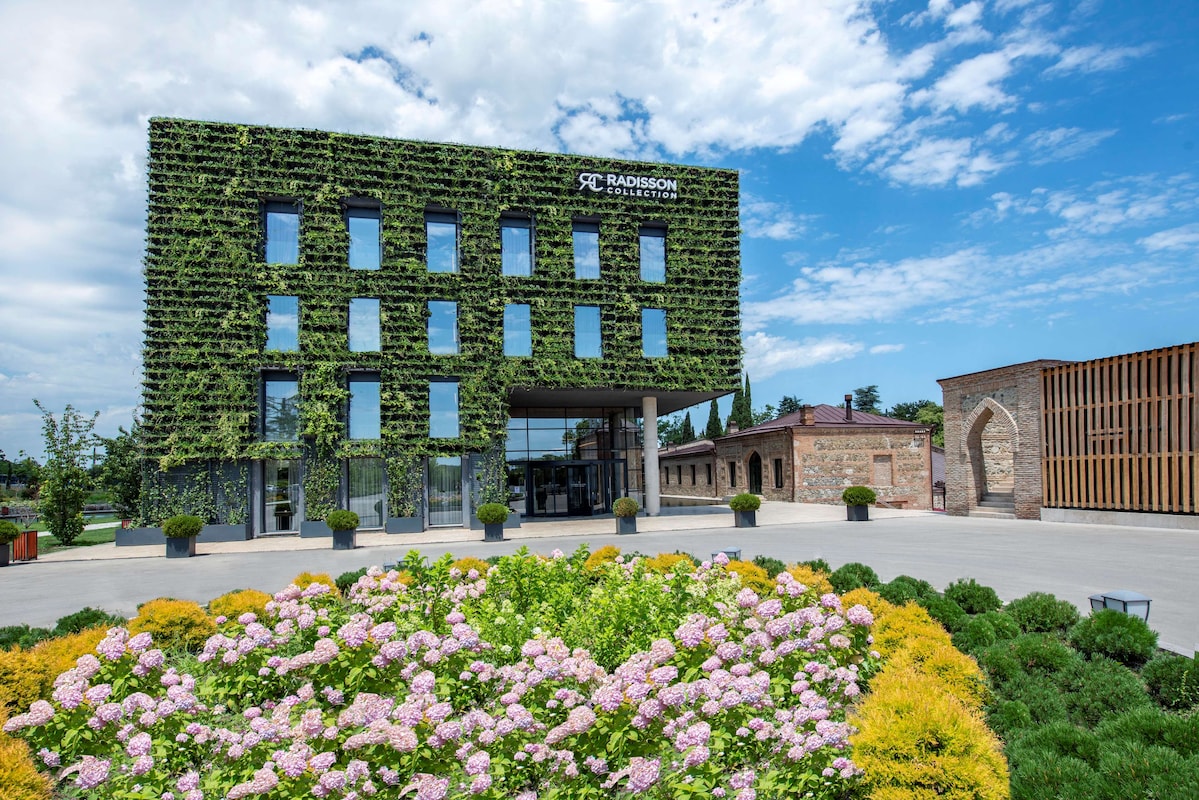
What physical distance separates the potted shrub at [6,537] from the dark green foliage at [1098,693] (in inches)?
885

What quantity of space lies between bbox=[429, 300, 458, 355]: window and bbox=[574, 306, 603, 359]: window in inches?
177

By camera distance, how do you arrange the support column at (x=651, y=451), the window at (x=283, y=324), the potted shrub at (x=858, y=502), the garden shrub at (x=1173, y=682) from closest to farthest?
the garden shrub at (x=1173, y=682), the window at (x=283, y=324), the potted shrub at (x=858, y=502), the support column at (x=651, y=451)

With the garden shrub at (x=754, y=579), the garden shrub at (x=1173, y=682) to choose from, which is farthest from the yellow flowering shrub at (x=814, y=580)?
the garden shrub at (x=1173, y=682)

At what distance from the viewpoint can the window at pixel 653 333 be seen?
83.4ft

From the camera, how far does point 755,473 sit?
35.4 meters

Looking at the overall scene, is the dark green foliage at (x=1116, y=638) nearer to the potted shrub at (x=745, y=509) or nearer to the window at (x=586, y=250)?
the potted shrub at (x=745, y=509)

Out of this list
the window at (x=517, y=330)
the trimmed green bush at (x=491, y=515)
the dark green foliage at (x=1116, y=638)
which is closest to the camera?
the dark green foliage at (x=1116, y=638)

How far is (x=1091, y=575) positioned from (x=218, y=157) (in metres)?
27.0

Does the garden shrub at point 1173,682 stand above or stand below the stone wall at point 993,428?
below

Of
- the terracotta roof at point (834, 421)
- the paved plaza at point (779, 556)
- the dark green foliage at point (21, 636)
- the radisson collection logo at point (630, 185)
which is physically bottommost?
the paved plaza at point (779, 556)

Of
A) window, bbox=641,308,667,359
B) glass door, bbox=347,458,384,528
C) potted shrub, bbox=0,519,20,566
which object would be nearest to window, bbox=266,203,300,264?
glass door, bbox=347,458,384,528

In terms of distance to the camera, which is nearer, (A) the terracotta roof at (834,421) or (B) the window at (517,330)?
(B) the window at (517,330)

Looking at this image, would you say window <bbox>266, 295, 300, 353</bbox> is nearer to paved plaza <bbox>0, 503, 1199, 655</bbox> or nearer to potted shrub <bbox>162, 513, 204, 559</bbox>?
paved plaza <bbox>0, 503, 1199, 655</bbox>

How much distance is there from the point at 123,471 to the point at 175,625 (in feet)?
88.0
